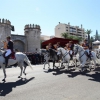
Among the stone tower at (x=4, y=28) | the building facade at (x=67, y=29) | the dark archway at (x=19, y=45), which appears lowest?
the dark archway at (x=19, y=45)

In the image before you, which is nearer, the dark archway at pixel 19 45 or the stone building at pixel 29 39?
the dark archway at pixel 19 45

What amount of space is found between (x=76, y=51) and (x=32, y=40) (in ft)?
88.1

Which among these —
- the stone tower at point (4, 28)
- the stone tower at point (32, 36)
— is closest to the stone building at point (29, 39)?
the stone tower at point (32, 36)

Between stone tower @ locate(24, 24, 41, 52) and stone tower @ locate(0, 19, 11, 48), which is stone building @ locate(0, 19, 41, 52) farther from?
stone tower @ locate(0, 19, 11, 48)

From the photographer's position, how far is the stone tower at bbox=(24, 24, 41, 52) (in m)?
36.7

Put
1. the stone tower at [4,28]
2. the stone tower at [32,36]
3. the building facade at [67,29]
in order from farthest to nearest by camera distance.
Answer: the building facade at [67,29], the stone tower at [32,36], the stone tower at [4,28]

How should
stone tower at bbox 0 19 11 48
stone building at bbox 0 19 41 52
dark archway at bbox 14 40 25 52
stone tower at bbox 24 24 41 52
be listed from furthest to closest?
stone tower at bbox 24 24 41 52 → stone building at bbox 0 19 41 52 → dark archway at bbox 14 40 25 52 → stone tower at bbox 0 19 11 48

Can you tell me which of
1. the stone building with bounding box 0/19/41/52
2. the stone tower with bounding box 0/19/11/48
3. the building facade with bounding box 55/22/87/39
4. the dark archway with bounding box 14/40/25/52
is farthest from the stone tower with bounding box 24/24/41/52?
the building facade with bounding box 55/22/87/39

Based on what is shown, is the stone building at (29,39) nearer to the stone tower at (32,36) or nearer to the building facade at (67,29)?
the stone tower at (32,36)

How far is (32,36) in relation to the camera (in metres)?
37.1

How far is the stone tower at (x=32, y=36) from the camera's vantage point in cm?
3669

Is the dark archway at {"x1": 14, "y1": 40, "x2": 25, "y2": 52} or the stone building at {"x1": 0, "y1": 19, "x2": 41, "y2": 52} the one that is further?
the stone building at {"x1": 0, "y1": 19, "x2": 41, "y2": 52}

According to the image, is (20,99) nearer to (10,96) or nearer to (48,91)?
(10,96)

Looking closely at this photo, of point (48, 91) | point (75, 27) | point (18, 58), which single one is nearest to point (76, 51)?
point (18, 58)
